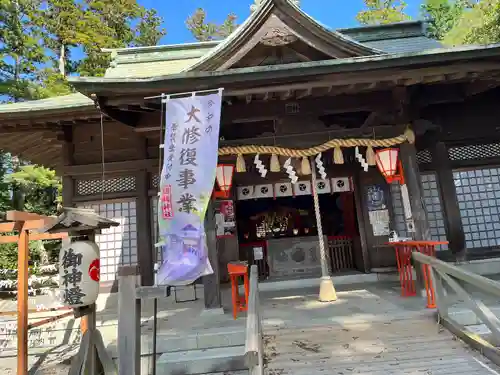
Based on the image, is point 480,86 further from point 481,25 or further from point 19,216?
point 481,25

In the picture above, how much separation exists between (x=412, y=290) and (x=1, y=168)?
23.9 m

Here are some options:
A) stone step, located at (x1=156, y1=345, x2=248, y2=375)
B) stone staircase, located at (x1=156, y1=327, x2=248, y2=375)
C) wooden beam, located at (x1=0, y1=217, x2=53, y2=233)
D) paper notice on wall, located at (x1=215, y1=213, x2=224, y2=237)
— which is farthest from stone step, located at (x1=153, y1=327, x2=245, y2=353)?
paper notice on wall, located at (x1=215, y1=213, x2=224, y2=237)

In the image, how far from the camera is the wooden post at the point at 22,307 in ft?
17.1

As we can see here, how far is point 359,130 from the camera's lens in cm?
689

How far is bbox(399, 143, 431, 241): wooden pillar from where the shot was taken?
254 inches

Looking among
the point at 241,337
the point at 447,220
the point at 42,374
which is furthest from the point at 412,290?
the point at 42,374

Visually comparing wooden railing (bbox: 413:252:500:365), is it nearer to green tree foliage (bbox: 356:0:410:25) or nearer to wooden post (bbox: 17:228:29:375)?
wooden post (bbox: 17:228:29:375)

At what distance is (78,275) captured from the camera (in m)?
4.48

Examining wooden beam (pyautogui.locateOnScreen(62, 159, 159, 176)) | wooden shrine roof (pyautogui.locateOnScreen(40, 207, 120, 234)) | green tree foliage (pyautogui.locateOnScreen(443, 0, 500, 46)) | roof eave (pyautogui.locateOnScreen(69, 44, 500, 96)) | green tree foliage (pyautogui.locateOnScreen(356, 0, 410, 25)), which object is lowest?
wooden shrine roof (pyautogui.locateOnScreen(40, 207, 120, 234))

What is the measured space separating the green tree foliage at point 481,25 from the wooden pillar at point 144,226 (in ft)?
58.5

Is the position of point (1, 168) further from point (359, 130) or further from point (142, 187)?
point (359, 130)

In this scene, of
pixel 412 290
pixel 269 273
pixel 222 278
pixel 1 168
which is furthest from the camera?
pixel 1 168

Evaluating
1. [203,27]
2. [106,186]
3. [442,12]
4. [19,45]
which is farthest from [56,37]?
[442,12]

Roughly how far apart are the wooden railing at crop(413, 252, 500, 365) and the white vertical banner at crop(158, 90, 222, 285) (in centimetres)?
347
